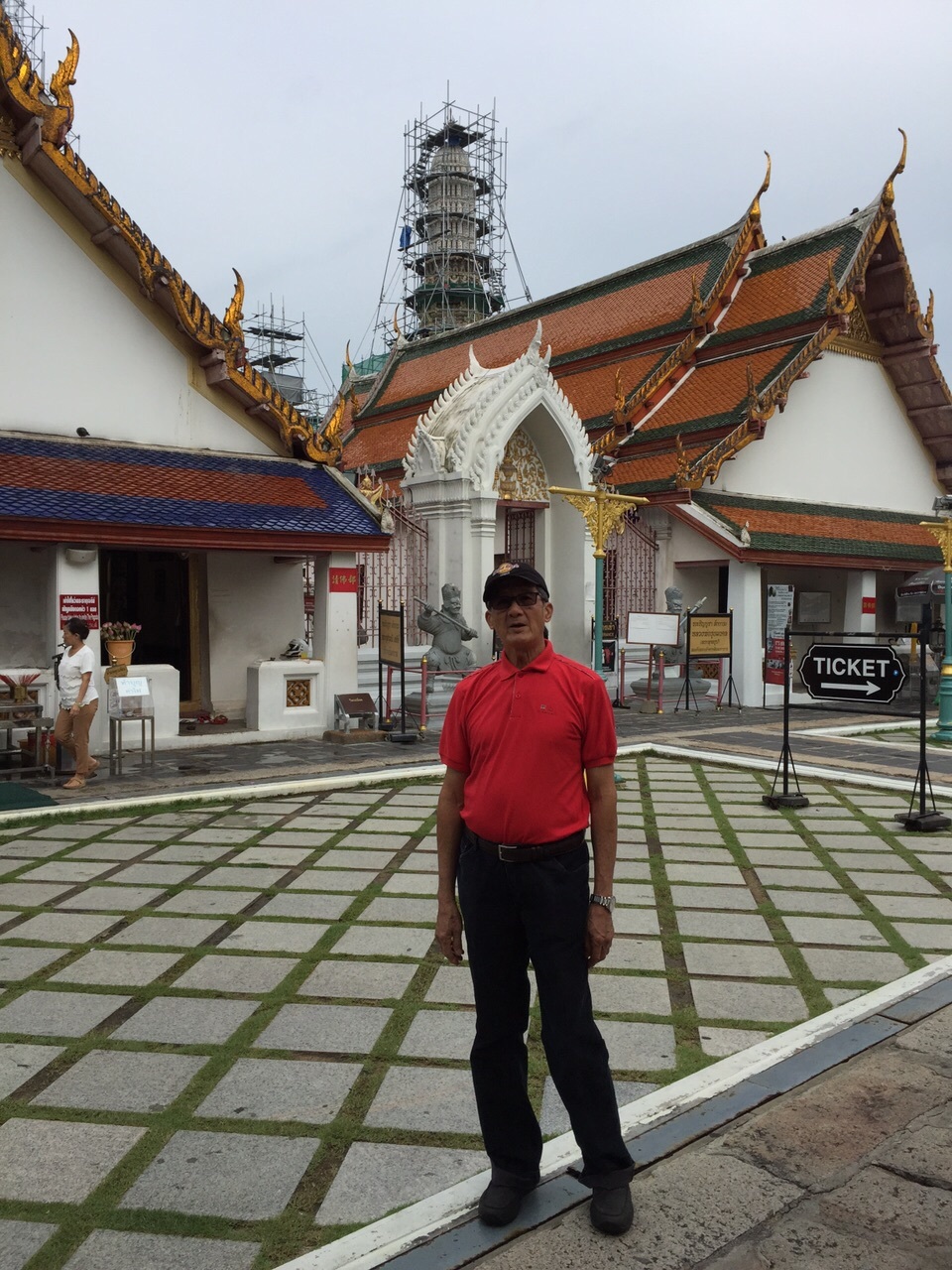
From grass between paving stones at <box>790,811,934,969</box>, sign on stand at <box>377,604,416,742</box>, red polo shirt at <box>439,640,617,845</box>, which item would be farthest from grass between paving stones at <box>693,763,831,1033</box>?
sign on stand at <box>377,604,416,742</box>

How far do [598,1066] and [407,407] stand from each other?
21.0 meters

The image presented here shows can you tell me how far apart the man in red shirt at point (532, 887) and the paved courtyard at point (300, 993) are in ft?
1.32

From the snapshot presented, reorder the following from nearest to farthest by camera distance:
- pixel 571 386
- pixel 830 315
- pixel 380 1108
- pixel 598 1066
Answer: pixel 598 1066 < pixel 380 1108 < pixel 830 315 < pixel 571 386

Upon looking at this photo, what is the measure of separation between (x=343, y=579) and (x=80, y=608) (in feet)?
9.68

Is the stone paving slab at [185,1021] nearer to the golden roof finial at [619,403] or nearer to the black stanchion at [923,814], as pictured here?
the black stanchion at [923,814]

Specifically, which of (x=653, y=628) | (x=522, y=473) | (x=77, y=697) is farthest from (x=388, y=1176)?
(x=522, y=473)

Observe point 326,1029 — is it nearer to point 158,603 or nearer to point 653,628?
point 158,603

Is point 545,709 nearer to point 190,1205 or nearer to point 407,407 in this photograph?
point 190,1205

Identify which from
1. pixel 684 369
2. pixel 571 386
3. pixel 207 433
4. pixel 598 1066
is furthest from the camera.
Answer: pixel 571 386

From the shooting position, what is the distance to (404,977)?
4547 mm

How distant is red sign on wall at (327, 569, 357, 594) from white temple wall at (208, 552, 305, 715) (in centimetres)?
129

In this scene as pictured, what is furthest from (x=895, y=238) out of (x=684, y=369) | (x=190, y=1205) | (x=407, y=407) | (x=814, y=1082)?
(x=190, y=1205)

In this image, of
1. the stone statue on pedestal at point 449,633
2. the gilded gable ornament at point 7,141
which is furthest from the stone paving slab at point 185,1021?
the stone statue on pedestal at point 449,633

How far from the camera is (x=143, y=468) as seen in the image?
438 inches
